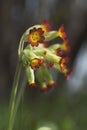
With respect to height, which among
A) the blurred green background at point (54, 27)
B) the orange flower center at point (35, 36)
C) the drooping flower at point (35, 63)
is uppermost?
the blurred green background at point (54, 27)

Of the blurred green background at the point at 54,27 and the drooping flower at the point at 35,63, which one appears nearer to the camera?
the drooping flower at the point at 35,63

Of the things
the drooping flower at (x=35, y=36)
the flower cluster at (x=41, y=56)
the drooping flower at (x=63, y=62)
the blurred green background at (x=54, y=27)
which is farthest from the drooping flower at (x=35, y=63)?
the blurred green background at (x=54, y=27)

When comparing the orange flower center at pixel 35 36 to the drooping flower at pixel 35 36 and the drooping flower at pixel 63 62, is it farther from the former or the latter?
the drooping flower at pixel 63 62

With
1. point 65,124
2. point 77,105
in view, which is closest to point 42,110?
point 77,105

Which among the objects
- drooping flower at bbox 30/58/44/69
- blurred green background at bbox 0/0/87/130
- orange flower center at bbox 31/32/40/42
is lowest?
drooping flower at bbox 30/58/44/69

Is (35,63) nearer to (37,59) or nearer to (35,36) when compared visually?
(37,59)

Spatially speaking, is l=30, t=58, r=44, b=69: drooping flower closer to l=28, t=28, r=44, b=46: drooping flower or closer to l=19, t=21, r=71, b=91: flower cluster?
l=19, t=21, r=71, b=91: flower cluster

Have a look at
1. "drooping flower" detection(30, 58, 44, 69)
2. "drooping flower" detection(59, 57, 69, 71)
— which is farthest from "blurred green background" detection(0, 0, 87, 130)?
"drooping flower" detection(30, 58, 44, 69)
